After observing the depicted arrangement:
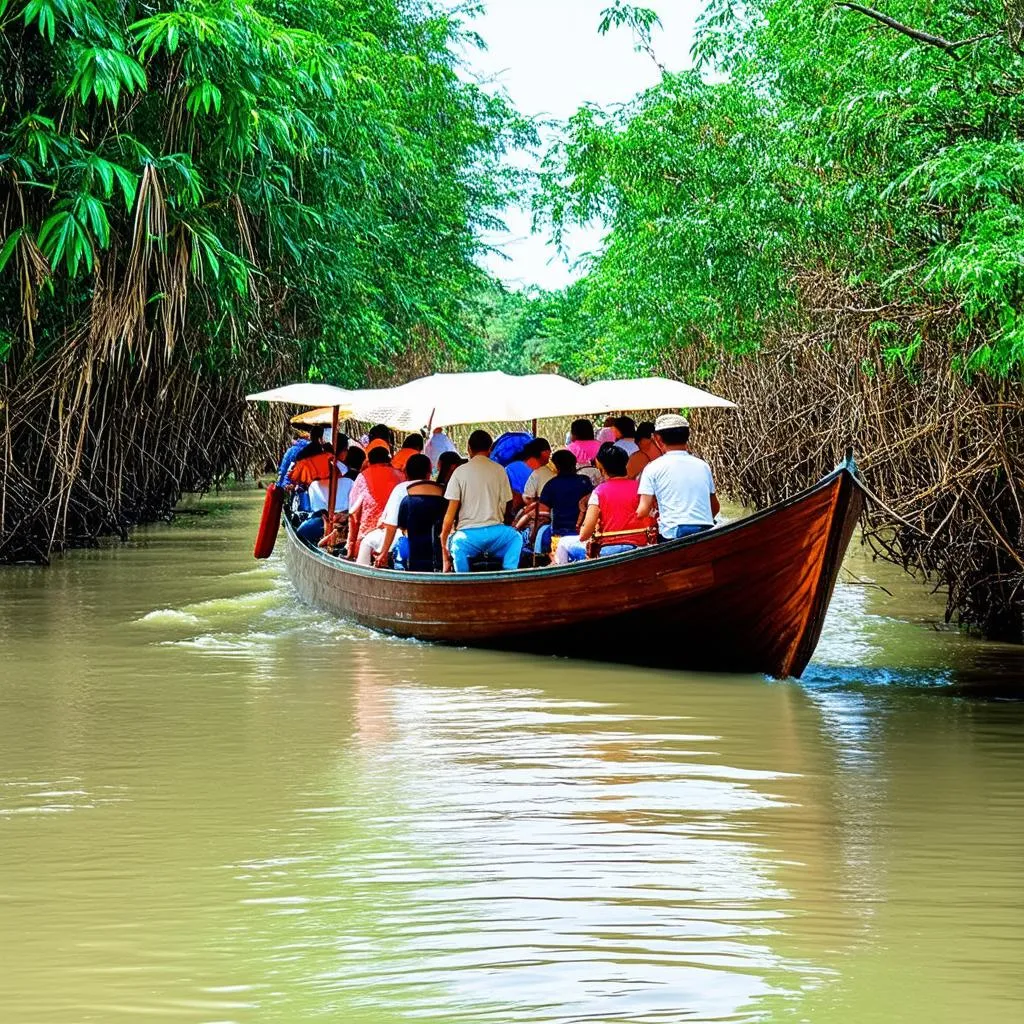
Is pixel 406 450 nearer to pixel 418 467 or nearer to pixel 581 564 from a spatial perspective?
pixel 418 467

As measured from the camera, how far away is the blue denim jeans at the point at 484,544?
37.1 ft

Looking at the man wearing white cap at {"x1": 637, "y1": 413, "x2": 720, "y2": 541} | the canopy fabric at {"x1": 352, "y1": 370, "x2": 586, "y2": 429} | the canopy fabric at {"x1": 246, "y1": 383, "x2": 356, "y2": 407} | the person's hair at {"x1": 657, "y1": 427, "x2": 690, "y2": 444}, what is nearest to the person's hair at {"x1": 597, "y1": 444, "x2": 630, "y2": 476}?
the man wearing white cap at {"x1": 637, "y1": 413, "x2": 720, "y2": 541}

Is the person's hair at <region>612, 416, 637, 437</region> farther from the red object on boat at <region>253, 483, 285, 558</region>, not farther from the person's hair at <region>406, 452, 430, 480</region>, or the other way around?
the red object on boat at <region>253, 483, 285, 558</region>

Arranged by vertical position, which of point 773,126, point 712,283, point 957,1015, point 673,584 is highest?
point 773,126

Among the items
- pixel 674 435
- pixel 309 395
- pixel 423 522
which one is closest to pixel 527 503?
pixel 423 522

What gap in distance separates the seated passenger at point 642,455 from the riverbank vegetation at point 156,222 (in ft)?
13.3

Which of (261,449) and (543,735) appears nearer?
(543,735)

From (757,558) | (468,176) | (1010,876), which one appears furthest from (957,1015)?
(468,176)

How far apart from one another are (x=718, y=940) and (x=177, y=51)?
36.5 feet

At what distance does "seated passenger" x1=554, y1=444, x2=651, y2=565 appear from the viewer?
34.6 ft

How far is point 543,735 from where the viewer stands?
809 cm

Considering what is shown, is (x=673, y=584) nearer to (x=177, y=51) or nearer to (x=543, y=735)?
(x=543, y=735)

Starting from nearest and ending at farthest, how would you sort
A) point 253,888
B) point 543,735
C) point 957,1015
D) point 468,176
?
1. point 957,1015
2. point 253,888
3. point 543,735
4. point 468,176

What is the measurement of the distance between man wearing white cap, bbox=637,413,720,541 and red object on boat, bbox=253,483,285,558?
5658 millimetres
